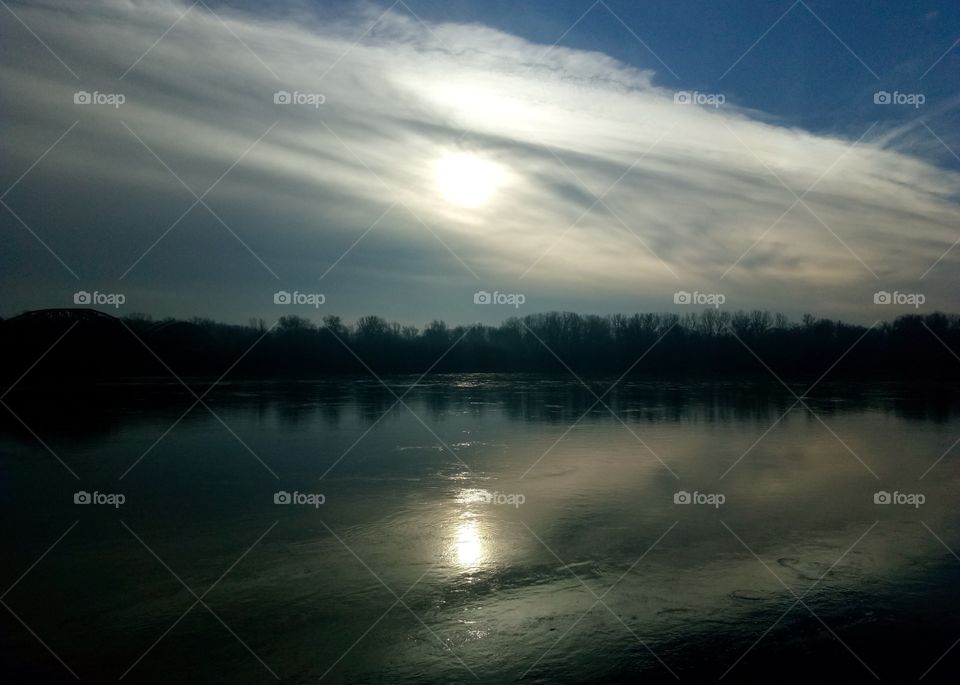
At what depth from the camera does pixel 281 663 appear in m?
5.60

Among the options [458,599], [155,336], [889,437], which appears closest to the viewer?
[458,599]

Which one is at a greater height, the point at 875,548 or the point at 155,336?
the point at 155,336

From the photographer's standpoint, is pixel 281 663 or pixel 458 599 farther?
pixel 458 599

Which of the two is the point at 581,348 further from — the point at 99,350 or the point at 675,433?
the point at 675,433

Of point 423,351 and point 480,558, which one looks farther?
point 423,351

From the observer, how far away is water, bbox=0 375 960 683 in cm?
570

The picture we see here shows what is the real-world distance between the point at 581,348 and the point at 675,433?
48.6m

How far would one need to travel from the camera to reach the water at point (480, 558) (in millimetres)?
5703

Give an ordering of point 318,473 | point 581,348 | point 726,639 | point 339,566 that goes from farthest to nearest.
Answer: point 581,348, point 318,473, point 339,566, point 726,639

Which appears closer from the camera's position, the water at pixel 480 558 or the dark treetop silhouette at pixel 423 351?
the water at pixel 480 558

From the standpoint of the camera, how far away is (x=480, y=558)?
805 cm

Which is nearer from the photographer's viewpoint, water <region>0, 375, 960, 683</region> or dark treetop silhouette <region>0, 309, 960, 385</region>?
water <region>0, 375, 960, 683</region>

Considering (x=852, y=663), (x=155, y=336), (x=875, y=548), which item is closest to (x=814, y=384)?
(x=875, y=548)

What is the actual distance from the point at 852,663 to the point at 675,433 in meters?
12.0
